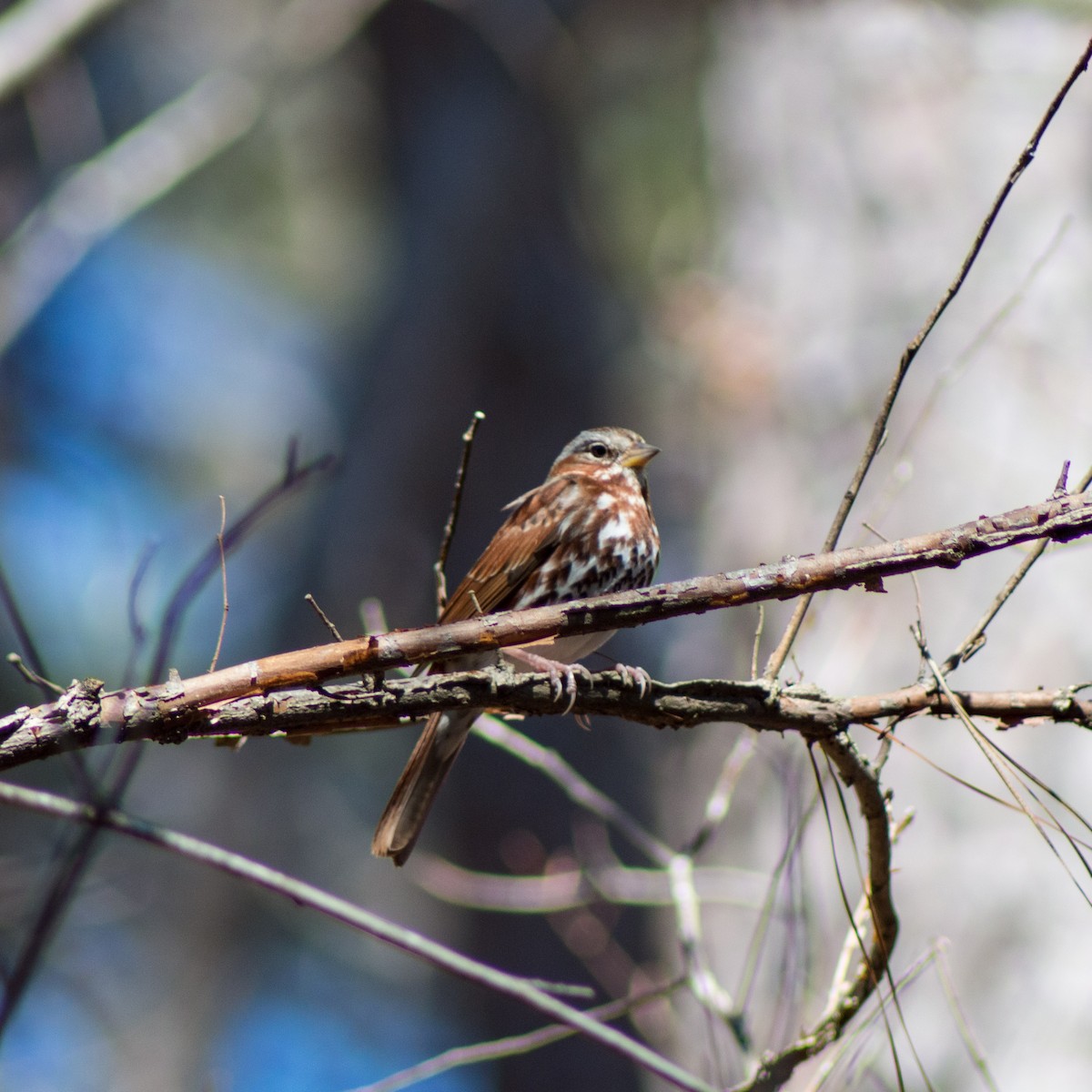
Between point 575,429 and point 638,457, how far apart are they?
339 centimetres

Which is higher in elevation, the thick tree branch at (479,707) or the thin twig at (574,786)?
the thin twig at (574,786)

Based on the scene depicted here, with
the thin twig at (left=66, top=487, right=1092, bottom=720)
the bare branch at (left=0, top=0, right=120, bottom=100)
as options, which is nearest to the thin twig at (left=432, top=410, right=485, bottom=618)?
the thin twig at (left=66, top=487, right=1092, bottom=720)

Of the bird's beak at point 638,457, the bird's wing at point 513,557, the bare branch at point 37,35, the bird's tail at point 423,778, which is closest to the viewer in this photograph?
the bird's tail at point 423,778

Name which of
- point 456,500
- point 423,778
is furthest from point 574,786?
point 456,500

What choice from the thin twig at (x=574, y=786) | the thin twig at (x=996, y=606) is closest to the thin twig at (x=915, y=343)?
the thin twig at (x=996, y=606)

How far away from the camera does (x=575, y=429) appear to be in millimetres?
7516

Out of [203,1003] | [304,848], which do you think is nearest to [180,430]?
[304,848]

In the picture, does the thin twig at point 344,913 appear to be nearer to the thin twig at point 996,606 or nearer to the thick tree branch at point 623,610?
the thick tree branch at point 623,610

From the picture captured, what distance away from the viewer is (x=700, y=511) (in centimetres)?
692

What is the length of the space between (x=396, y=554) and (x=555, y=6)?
14.1 feet

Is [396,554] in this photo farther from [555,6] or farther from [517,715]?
[517,715]

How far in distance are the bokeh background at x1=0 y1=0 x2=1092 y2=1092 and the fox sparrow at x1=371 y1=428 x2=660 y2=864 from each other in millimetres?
649

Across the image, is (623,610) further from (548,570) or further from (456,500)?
(548,570)

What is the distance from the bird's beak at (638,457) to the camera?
13.6ft
